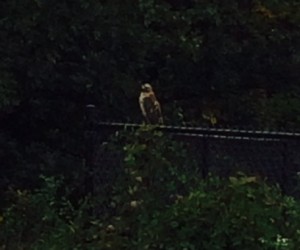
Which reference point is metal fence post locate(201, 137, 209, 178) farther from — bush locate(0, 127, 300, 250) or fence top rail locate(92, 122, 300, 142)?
bush locate(0, 127, 300, 250)

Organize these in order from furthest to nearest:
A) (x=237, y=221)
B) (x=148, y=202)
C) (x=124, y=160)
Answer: (x=124, y=160), (x=148, y=202), (x=237, y=221)

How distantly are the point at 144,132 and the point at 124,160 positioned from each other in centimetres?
28

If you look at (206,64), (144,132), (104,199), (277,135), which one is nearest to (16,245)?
(104,199)

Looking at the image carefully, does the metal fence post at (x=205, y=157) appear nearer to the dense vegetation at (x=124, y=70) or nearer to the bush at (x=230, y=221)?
the bush at (x=230, y=221)

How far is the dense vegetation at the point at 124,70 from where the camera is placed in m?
7.87

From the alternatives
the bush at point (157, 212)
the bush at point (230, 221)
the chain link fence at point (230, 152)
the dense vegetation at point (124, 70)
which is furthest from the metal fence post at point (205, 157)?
the dense vegetation at point (124, 70)

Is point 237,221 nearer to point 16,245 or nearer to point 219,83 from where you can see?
point 16,245

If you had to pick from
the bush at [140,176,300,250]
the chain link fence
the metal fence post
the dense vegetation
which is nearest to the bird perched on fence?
the dense vegetation

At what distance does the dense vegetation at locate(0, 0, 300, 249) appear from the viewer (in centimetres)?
787

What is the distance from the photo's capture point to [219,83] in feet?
28.8

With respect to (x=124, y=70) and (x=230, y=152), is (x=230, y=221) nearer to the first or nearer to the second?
(x=230, y=152)

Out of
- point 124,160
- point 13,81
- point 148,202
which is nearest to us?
point 148,202

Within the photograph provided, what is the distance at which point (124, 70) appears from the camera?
8.30m

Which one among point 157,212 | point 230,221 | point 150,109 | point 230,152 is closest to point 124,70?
point 150,109
